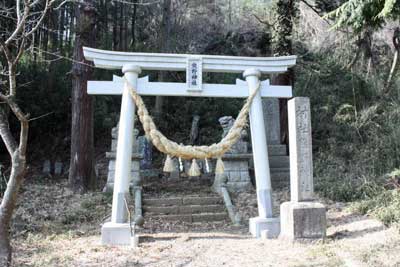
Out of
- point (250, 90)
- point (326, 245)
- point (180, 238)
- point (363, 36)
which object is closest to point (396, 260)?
point (326, 245)

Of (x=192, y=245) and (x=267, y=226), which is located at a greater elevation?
(x=267, y=226)

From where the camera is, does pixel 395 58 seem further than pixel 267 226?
Yes

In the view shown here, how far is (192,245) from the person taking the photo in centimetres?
630

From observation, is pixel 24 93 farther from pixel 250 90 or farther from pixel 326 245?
pixel 326 245

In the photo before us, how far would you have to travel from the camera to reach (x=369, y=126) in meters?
11.7

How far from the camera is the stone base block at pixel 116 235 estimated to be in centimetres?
651

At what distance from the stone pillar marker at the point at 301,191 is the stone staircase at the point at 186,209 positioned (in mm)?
2180

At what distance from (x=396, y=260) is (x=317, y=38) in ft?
41.0

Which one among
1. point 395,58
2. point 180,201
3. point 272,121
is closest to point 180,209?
point 180,201

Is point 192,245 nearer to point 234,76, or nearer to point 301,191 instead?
point 301,191

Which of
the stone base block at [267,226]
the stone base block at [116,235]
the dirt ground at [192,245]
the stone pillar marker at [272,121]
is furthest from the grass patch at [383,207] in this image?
the stone pillar marker at [272,121]

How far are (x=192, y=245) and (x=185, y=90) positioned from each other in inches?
103

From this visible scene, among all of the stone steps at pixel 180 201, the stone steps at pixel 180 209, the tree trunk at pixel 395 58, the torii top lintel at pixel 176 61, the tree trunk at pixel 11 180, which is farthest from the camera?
the tree trunk at pixel 395 58

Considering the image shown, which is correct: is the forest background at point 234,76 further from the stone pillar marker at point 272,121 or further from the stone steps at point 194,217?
the stone steps at point 194,217
